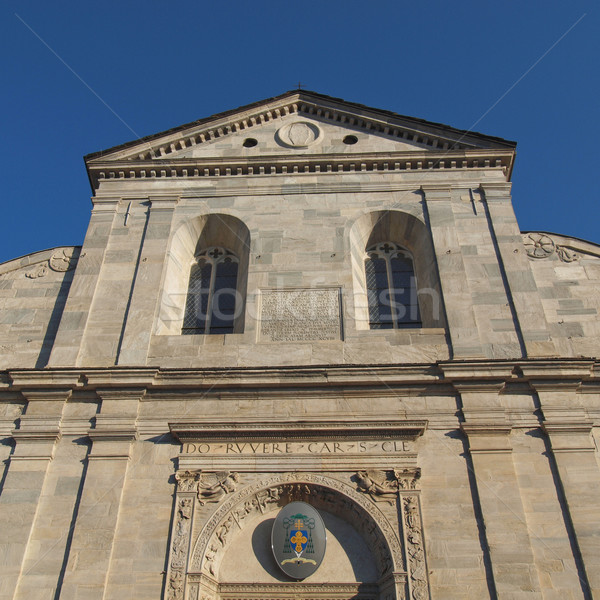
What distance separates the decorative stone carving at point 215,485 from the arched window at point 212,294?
3.77 metres

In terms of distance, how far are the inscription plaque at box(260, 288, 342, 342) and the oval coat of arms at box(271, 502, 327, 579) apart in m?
3.44

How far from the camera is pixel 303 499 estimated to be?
36.7 feet

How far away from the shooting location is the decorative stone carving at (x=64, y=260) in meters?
15.0

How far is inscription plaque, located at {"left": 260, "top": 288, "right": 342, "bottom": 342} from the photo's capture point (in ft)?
43.2

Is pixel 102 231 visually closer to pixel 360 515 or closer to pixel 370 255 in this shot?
pixel 370 255

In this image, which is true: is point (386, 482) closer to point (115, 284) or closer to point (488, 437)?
point (488, 437)

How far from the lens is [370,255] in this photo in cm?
1564

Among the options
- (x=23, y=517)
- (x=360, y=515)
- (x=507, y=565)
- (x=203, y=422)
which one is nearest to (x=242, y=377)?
(x=203, y=422)

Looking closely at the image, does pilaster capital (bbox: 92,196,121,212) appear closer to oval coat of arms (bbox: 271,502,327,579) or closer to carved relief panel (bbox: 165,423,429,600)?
carved relief panel (bbox: 165,423,429,600)

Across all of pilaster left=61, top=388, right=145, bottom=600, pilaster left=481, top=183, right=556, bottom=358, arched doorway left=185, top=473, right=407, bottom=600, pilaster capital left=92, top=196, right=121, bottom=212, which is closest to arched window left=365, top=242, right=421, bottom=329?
pilaster left=481, top=183, right=556, bottom=358

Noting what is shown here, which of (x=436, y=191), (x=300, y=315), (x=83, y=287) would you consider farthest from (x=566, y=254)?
(x=83, y=287)

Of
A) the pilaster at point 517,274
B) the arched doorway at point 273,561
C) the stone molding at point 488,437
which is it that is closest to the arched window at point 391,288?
the pilaster at point 517,274

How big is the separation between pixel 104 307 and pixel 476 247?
310 inches

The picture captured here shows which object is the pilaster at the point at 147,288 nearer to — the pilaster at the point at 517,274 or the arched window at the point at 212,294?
the arched window at the point at 212,294
